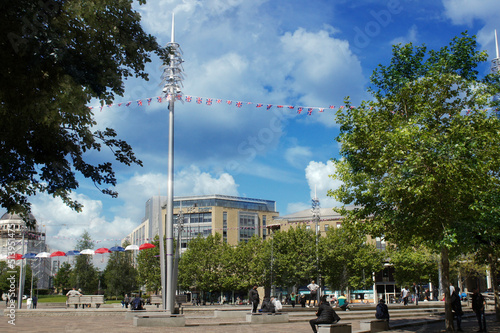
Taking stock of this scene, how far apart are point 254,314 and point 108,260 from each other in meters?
60.9

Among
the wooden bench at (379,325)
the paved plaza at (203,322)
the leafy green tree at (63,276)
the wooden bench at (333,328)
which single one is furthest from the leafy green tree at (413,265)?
the leafy green tree at (63,276)

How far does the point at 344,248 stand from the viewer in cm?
6116

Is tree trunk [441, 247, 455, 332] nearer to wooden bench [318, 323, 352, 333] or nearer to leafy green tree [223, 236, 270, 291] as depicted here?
wooden bench [318, 323, 352, 333]

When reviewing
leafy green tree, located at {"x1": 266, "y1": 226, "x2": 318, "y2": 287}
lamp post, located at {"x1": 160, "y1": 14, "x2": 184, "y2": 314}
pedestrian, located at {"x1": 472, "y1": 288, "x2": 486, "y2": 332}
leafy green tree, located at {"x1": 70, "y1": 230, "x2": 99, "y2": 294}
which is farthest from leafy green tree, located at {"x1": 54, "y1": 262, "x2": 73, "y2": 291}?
pedestrian, located at {"x1": 472, "y1": 288, "x2": 486, "y2": 332}

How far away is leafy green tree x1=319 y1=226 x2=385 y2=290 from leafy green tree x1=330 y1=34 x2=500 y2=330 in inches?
1648

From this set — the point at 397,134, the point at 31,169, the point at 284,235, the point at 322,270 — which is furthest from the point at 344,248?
the point at 31,169

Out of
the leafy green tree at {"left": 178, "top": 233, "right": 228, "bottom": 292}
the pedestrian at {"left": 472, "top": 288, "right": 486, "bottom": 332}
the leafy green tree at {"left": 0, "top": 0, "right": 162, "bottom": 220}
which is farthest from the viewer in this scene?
the leafy green tree at {"left": 178, "top": 233, "right": 228, "bottom": 292}

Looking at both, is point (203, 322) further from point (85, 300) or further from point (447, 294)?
point (85, 300)

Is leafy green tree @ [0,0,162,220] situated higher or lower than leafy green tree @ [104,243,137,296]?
higher

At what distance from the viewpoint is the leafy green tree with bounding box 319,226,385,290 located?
60.6 m

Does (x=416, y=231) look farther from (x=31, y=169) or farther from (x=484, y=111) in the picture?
(x=31, y=169)

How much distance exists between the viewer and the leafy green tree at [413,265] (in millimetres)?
54622

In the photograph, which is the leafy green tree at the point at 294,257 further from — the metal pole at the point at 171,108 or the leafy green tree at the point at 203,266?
the metal pole at the point at 171,108

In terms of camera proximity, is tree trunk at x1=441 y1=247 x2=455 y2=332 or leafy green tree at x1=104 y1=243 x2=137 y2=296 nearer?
tree trunk at x1=441 y1=247 x2=455 y2=332
